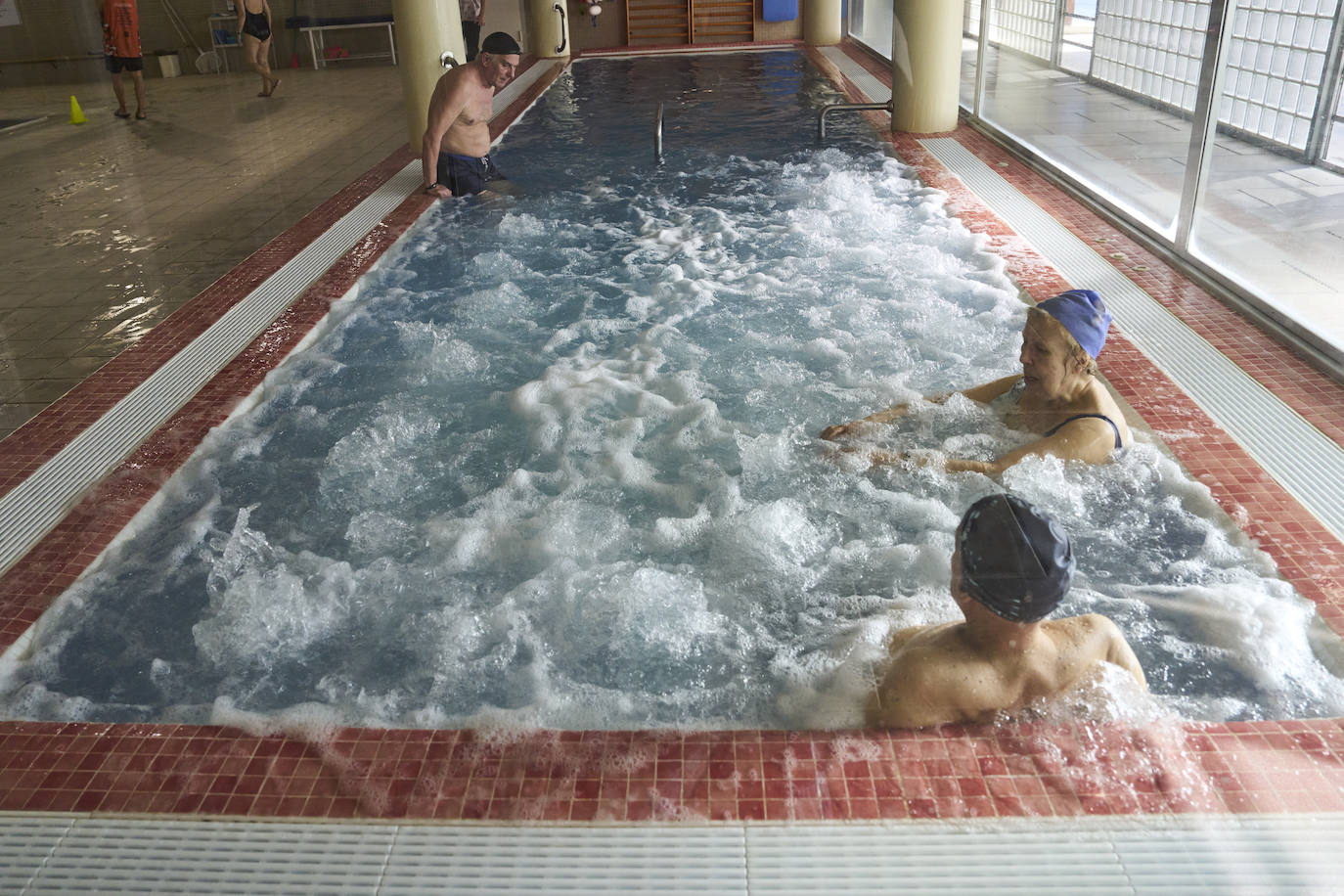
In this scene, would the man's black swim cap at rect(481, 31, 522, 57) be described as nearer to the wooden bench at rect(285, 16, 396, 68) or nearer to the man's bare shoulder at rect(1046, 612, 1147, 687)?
the man's bare shoulder at rect(1046, 612, 1147, 687)

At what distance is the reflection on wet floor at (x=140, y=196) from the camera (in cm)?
454

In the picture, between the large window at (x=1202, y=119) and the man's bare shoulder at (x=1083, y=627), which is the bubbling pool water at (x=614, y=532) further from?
the large window at (x=1202, y=119)

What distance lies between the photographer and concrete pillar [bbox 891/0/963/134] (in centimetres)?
729

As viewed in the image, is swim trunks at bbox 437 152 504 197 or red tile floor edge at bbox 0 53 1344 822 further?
swim trunks at bbox 437 152 504 197

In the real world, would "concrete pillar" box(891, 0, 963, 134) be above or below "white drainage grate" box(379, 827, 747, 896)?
above

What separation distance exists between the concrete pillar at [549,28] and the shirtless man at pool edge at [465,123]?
729 cm

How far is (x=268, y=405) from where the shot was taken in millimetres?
3732

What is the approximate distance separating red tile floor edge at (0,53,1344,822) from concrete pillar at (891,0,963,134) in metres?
6.10

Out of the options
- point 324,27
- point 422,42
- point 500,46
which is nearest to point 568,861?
point 500,46

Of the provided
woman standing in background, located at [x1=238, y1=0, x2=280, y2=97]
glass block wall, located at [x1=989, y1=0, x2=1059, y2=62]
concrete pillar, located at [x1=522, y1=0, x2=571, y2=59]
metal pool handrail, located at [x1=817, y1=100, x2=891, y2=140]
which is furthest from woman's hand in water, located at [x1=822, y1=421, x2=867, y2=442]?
concrete pillar, located at [x1=522, y1=0, x2=571, y2=59]

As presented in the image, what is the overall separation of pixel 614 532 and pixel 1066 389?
136 cm

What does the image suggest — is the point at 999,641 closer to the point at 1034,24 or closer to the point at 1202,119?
the point at 1202,119

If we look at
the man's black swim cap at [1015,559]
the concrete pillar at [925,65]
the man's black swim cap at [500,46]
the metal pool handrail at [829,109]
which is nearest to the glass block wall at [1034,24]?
the concrete pillar at [925,65]

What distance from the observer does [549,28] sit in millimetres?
13109
